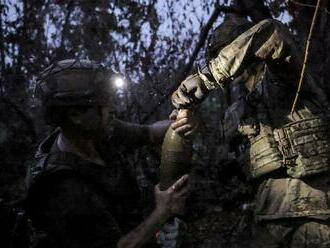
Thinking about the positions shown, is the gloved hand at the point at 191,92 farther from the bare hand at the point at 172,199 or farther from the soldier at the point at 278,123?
the bare hand at the point at 172,199

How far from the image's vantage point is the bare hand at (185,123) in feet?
10.2

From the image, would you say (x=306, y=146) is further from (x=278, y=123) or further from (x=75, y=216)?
(x=75, y=216)

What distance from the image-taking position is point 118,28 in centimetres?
833

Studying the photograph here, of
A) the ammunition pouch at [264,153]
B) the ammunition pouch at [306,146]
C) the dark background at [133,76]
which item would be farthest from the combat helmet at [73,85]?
the dark background at [133,76]

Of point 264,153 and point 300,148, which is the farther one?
point 264,153

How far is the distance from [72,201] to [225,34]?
5.50ft

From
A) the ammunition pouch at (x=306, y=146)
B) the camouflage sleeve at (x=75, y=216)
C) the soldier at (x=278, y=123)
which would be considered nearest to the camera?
the camouflage sleeve at (x=75, y=216)

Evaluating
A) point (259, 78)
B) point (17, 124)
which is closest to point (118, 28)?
point (17, 124)

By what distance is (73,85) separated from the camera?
9.35 feet

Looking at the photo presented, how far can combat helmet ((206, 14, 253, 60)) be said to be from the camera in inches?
131

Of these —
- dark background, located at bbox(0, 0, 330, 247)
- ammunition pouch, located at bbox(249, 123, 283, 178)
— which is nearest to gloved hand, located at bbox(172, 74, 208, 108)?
ammunition pouch, located at bbox(249, 123, 283, 178)

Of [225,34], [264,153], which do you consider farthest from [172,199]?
[225,34]

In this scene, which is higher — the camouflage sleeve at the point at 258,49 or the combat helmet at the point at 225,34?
the combat helmet at the point at 225,34

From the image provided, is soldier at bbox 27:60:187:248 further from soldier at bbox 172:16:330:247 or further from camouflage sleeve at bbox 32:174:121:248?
soldier at bbox 172:16:330:247
